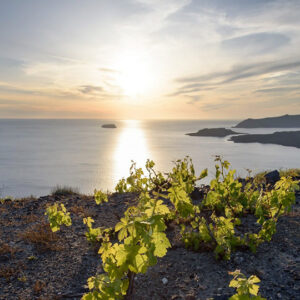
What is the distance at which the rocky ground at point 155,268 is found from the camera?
3275mm

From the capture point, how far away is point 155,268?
385 cm

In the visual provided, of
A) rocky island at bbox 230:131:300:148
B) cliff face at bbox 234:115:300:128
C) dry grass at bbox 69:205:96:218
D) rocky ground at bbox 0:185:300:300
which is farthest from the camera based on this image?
cliff face at bbox 234:115:300:128

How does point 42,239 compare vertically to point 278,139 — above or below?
below

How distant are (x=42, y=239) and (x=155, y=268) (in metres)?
2.51

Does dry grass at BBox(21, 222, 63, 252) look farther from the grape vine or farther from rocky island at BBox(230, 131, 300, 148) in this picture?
rocky island at BBox(230, 131, 300, 148)

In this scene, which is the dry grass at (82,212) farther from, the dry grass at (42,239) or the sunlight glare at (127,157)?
the sunlight glare at (127,157)

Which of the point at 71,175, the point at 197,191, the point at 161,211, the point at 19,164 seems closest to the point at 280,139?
the point at 71,175

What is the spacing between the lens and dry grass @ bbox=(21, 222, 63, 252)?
4559mm

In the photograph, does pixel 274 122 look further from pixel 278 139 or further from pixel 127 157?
pixel 127 157

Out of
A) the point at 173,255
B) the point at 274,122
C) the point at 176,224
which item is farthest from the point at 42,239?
the point at 274,122

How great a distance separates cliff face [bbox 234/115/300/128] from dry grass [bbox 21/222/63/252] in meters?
192

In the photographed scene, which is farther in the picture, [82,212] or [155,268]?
[82,212]

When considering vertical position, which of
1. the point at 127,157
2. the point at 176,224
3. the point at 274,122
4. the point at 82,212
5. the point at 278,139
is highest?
the point at 274,122

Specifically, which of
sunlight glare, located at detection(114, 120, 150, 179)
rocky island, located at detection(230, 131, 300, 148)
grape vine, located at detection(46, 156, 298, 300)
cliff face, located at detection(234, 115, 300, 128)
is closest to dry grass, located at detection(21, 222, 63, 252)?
grape vine, located at detection(46, 156, 298, 300)
